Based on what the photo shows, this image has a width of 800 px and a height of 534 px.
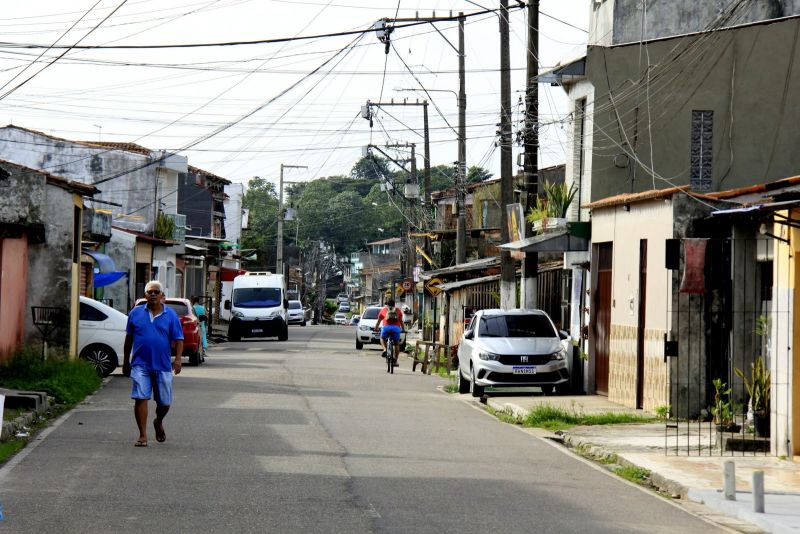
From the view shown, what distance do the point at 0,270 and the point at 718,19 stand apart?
15.2m

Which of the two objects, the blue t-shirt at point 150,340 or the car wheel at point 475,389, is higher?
the blue t-shirt at point 150,340

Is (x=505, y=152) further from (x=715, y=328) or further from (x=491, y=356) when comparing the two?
(x=715, y=328)

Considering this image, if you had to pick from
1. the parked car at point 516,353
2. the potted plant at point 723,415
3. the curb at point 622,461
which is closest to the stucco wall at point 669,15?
the parked car at point 516,353

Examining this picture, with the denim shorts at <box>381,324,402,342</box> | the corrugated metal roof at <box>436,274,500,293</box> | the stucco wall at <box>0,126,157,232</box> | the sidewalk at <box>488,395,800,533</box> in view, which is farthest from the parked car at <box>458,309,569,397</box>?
the stucco wall at <box>0,126,157,232</box>

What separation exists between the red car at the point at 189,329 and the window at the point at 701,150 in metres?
12.9

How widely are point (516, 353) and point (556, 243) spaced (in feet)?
8.67

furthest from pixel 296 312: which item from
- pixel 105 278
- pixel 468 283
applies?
pixel 105 278

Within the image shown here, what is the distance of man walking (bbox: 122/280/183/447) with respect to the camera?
1396 cm

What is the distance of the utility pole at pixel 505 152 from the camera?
88.2 ft

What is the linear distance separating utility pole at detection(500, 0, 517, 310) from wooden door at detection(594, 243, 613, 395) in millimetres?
4017

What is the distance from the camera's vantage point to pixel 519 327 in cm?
2398

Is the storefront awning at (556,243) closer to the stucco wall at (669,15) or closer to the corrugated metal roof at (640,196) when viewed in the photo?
the corrugated metal roof at (640,196)

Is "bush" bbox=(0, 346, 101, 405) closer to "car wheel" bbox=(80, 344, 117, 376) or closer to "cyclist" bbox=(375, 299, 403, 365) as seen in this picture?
"car wheel" bbox=(80, 344, 117, 376)

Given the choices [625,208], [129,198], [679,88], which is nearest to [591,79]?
[679,88]
